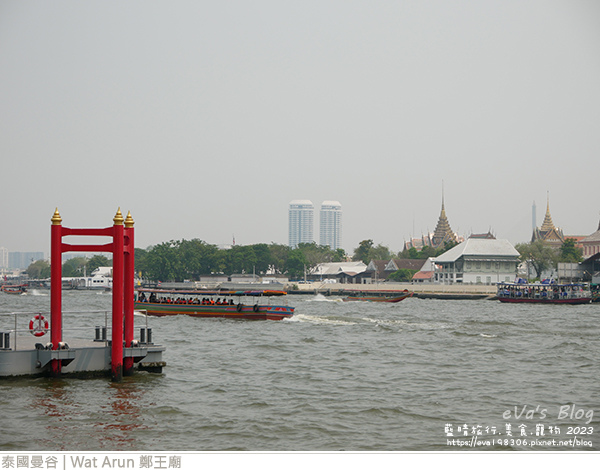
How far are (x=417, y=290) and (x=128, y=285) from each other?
3330 inches

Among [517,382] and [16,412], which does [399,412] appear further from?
[16,412]

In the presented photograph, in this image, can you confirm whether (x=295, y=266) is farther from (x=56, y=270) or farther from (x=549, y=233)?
(x=56, y=270)

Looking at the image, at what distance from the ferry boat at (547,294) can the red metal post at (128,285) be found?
60.1 meters

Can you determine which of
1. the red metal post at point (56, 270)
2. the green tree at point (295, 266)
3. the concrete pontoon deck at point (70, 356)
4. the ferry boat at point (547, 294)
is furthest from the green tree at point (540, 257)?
the red metal post at point (56, 270)

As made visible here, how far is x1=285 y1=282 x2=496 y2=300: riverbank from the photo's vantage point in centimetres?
9006

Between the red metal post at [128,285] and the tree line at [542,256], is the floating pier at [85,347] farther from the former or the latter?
the tree line at [542,256]

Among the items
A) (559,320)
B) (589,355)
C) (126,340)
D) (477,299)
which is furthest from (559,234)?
(126,340)

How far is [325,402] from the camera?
1728cm

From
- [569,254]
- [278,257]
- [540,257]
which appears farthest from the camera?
[278,257]

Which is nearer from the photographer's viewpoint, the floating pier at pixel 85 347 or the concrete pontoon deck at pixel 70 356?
the floating pier at pixel 85 347

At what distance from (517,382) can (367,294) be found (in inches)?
2754

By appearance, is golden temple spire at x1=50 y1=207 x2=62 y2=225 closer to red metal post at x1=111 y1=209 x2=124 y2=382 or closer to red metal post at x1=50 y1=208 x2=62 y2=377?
red metal post at x1=50 y1=208 x2=62 y2=377

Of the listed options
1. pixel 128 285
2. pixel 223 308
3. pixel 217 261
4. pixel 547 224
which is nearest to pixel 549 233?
pixel 547 224

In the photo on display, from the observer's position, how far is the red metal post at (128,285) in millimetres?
19375
